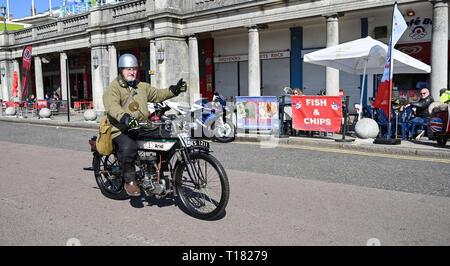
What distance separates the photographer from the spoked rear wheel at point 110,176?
5.24 m

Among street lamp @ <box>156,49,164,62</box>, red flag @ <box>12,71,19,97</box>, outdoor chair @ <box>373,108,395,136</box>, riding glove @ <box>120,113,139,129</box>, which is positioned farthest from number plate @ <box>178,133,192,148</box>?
red flag @ <box>12,71,19,97</box>

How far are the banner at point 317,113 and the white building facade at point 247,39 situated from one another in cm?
456

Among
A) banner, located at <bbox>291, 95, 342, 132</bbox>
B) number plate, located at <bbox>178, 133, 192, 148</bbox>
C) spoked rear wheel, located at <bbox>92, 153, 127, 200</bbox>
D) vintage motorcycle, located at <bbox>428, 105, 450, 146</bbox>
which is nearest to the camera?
number plate, located at <bbox>178, 133, 192, 148</bbox>

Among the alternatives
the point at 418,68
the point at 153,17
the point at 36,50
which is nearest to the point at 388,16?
the point at 418,68

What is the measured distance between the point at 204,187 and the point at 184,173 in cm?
30

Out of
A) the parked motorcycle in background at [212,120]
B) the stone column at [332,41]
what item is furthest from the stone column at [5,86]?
the stone column at [332,41]

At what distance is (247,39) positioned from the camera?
22.3m

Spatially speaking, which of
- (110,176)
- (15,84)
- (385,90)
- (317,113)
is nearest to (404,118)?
(385,90)

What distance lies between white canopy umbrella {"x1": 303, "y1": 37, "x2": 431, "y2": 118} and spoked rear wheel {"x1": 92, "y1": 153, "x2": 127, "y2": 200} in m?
7.70

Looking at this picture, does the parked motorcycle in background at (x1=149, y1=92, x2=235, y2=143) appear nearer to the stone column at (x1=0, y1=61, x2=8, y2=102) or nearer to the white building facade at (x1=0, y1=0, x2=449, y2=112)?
the white building facade at (x1=0, y1=0, x2=449, y2=112)

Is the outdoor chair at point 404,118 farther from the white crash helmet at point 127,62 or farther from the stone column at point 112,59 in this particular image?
the stone column at point 112,59

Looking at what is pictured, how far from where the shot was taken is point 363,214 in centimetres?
456

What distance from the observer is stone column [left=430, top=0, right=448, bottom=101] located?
12.6 m
